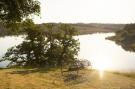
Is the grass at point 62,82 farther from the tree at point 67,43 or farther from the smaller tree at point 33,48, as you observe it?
the smaller tree at point 33,48

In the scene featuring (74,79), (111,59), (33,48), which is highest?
(33,48)

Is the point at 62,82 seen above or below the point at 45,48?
below

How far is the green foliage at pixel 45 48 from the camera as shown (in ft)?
198

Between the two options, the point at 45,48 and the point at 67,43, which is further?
the point at 45,48

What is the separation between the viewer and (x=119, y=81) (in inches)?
1281

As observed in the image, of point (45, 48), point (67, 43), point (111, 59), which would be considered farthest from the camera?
point (111, 59)

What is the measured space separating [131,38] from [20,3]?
150 meters

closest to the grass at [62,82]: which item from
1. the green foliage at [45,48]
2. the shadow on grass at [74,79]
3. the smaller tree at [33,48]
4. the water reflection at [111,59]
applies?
the shadow on grass at [74,79]

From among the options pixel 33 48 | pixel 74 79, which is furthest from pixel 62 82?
pixel 33 48

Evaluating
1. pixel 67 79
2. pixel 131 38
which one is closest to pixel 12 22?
pixel 67 79

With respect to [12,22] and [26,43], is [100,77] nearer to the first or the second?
[12,22]

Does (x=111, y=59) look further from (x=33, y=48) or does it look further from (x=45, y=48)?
(x=33, y=48)

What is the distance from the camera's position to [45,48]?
203ft

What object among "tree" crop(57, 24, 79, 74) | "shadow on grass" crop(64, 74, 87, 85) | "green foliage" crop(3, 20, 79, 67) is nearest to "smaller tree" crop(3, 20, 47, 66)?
"green foliage" crop(3, 20, 79, 67)
